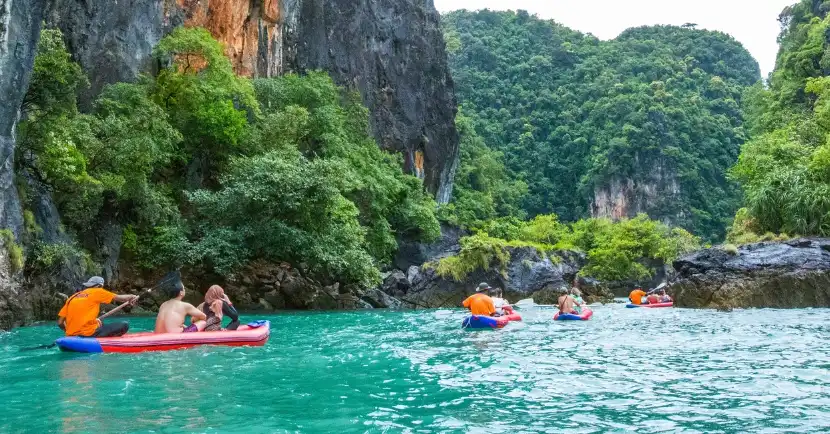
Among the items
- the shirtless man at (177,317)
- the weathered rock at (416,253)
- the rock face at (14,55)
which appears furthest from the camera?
the weathered rock at (416,253)

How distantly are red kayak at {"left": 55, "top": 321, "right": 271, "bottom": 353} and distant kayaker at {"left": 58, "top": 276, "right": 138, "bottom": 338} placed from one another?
321 mm

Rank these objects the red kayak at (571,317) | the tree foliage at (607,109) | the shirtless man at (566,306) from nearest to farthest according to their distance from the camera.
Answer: the red kayak at (571,317)
the shirtless man at (566,306)
the tree foliage at (607,109)

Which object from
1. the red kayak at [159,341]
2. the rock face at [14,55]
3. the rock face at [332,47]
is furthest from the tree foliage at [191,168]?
the red kayak at [159,341]

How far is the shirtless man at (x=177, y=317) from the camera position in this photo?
1059 centimetres

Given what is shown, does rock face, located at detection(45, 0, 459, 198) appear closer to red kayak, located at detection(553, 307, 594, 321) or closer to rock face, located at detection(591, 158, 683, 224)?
red kayak, located at detection(553, 307, 594, 321)

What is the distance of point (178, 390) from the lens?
704 centimetres

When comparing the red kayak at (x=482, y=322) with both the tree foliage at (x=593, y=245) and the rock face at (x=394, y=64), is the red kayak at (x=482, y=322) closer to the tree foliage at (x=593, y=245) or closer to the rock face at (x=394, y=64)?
the tree foliage at (x=593, y=245)

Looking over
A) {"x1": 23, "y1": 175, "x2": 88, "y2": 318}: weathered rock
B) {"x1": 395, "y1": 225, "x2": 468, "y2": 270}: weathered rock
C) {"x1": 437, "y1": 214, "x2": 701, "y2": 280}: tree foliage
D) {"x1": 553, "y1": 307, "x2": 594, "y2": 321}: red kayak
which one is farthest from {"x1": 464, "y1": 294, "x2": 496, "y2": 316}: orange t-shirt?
{"x1": 395, "y1": 225, "x2": 468, "y2": 270}: weathered rock

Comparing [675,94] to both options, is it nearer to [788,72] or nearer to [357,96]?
[788,72]

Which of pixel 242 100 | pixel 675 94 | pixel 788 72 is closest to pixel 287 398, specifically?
pixel 242 100

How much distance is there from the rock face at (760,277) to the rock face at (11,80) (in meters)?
17.9

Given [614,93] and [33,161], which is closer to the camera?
[33,161]

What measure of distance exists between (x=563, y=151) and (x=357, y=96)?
43638mm

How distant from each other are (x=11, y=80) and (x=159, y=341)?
6981 millimetres
